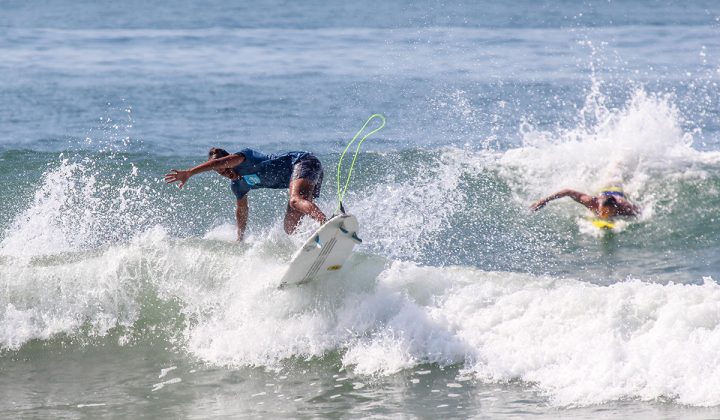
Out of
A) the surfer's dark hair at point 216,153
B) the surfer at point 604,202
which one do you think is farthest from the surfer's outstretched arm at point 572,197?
the surfer's dark hair at point 216,153

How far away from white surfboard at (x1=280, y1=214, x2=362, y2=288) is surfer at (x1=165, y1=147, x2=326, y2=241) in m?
0.73

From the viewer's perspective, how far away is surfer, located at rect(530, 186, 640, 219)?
40.9ft

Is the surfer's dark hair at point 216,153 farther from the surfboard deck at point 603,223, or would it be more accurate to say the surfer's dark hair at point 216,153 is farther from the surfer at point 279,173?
the surfboard deck at point 603,223

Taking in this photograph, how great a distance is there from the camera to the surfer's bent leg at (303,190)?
373 inches

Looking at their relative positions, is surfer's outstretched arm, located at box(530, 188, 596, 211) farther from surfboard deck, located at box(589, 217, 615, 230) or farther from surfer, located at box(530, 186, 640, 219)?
surfboard deck, located at box(589, 217, 615, 230)

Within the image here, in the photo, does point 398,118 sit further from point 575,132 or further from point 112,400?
point 112,400

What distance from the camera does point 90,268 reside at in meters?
9.77

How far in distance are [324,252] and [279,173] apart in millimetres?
1565

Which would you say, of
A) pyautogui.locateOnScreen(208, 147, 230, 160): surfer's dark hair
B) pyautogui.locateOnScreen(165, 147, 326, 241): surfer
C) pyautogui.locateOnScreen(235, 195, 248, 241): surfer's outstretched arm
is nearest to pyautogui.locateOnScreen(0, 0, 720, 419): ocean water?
pyautogui.locateOnScreen(235, 195, 248, 241): surfer's outstretched arm

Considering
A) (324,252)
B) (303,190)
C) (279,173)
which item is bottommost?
(324,252)

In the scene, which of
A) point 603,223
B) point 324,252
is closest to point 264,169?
point 324,252

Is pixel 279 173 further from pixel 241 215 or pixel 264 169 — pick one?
pixel 241 215

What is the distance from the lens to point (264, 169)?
985 cm

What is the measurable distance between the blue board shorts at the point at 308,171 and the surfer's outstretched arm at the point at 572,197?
3.79m
